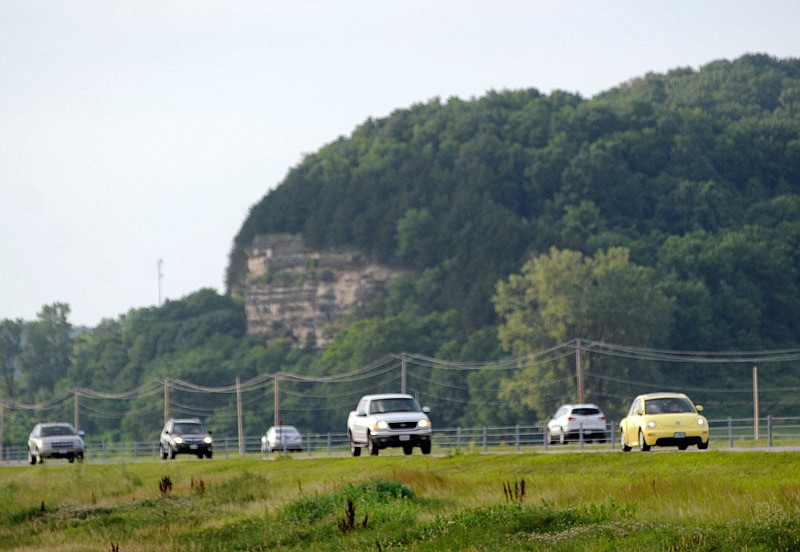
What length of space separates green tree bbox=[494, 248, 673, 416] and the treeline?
0.16 m

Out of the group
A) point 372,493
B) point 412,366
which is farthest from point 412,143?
point 372,493

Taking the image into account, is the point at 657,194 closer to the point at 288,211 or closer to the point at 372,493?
the point at 288,211

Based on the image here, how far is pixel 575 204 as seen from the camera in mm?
174375

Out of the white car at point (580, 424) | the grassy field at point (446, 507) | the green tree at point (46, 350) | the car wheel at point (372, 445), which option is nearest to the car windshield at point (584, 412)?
the white car at point (580, 424)

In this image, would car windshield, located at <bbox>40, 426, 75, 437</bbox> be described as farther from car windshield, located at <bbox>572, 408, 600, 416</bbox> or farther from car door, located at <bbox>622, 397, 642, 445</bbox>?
car door, located at <bbox>622, 397, 642, 445</bbox>

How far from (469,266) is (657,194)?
1104 inches

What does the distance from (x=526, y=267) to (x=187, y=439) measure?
62446 millimetres

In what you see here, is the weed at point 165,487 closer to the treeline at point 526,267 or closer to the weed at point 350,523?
the weed at point 350,523

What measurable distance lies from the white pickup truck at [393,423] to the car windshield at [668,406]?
25.4 feet

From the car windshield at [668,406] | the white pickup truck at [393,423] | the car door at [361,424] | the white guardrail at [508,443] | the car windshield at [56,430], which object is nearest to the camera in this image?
the car windshield at [668,406]

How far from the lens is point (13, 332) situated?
179 metres

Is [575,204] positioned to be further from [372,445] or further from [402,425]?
[402,425]

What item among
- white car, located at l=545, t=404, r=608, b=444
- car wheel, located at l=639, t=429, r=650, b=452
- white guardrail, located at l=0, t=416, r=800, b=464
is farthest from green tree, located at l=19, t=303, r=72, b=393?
car wheel, located at l=639, t=429, r=650, b=452

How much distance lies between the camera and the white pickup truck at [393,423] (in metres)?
45.6
